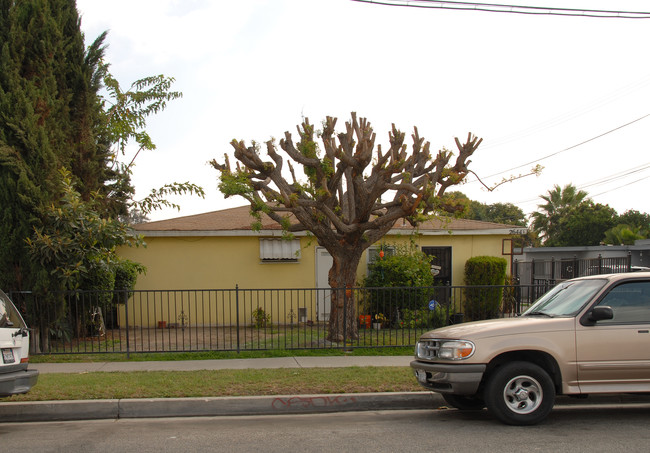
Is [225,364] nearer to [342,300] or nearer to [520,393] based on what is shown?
[342,300]

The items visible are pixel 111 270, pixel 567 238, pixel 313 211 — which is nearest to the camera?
pixel 313 211

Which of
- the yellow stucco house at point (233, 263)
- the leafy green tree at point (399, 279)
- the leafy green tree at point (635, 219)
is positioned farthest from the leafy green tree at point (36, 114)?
the leafy green tree at point (635, 219)

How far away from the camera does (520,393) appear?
6715mm

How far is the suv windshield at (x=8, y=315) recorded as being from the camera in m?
6.82

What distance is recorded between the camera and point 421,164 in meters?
13.2

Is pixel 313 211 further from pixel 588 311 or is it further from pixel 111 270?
pixel 588 311

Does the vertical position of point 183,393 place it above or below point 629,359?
below

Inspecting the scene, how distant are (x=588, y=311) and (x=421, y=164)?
271 inches

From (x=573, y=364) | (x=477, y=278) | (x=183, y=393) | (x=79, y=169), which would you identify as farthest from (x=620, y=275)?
(x=79, y=169)

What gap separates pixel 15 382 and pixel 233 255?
1056 centimetres

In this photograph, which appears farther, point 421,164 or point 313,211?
point 421,164

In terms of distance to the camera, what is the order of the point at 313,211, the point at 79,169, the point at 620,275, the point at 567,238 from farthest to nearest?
the point at 567,238, the point at 79,169, the point at 313,211, the point at 620,275

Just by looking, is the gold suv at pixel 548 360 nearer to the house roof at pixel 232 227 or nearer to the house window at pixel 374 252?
the house roof at pixel 232 227

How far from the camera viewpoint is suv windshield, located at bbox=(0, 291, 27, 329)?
22.4ft
